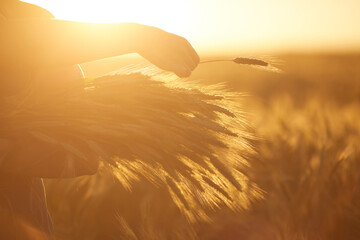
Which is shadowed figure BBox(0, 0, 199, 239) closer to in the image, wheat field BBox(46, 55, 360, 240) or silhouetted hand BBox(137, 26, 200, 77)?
silhouetted hand BBox(137, 26, 200, 77)

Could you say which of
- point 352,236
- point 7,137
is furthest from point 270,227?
point 7,137

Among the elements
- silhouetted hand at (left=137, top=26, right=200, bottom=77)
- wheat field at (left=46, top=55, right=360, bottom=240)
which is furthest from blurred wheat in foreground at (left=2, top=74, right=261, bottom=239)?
silhouetted hand at (left=137, top=26, right=200, bottom=77)

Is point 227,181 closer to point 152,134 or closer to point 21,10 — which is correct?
point 152,134

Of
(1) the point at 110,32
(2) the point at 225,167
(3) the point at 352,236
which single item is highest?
(1) the point at 110,32

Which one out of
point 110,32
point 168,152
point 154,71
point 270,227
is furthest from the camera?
point 270,227

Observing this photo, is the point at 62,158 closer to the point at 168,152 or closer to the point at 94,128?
the point at 94,128

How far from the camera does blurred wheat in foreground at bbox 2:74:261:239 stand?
0.88 m

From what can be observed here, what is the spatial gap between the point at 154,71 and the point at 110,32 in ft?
0.73

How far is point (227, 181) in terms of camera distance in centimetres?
95

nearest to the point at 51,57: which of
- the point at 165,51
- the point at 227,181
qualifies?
the point at 165,51

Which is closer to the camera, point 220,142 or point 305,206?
point 220,142

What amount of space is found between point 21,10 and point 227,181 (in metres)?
0.50

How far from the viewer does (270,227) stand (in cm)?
175

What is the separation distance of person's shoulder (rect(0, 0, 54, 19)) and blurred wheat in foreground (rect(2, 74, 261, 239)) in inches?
6.5
